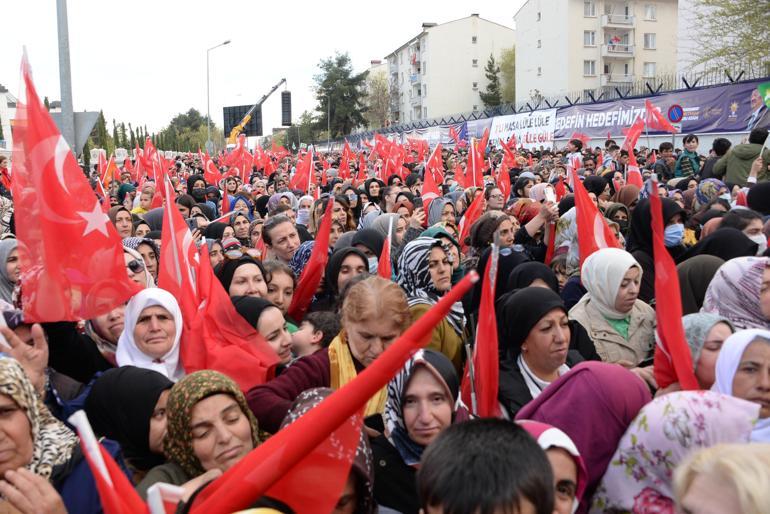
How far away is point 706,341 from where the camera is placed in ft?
9.99

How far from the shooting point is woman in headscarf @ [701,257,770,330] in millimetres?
3602

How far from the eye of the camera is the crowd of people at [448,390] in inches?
75.7

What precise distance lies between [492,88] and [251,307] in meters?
76.1

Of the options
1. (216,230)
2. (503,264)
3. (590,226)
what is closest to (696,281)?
(590,226)

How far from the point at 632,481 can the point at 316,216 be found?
6001mm

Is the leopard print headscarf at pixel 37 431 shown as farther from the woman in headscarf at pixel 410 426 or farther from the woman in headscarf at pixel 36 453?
the woman in headscarf at pixel 410 426

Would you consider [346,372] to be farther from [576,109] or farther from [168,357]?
[576,109]

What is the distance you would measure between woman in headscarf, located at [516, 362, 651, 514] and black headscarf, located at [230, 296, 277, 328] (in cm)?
195

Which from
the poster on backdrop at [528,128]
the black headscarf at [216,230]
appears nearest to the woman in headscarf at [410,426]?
the black headscarf at [216,230]

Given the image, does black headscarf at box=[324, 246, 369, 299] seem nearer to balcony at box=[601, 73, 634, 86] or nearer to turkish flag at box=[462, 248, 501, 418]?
turkish flag at box=[462, 248, 501, 418]

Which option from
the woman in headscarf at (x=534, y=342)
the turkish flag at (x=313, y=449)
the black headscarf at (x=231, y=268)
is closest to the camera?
the turkish flag at (x=313, y=449)

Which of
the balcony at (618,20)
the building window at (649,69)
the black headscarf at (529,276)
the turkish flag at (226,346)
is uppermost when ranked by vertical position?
the balcony at (618,20)

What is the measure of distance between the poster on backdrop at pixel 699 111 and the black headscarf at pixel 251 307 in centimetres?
1608

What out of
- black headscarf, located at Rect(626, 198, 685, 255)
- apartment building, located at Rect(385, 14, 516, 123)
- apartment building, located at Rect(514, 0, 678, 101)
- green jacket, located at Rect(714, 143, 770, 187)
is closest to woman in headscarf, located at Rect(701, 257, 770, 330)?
black headscarf, located at Rect(626, 198, 685, 255)
